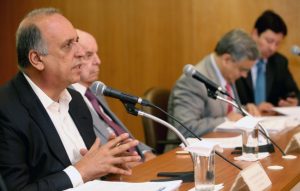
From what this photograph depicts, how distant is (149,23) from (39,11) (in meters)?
2.89

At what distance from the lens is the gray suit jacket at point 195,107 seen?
3.39m

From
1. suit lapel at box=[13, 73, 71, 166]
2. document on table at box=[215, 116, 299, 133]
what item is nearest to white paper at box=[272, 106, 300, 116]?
document on table at box=[215, 116, 299, 133]

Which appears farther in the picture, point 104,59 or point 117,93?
point 104,59

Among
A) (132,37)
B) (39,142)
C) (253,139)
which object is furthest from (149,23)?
(39,142)

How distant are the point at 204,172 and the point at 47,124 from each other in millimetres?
675

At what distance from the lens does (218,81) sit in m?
3.67

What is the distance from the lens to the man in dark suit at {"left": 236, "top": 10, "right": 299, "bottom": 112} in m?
4.60

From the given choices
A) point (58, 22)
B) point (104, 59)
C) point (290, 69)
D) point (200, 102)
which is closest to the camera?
point (58, 22)

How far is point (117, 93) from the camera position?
192cm

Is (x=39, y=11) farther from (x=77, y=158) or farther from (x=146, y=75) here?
(x=146, y=75)

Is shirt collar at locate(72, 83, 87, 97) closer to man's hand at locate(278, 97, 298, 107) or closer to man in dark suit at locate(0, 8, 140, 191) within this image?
man in dark suit at locate(0, 8, 140, 191)

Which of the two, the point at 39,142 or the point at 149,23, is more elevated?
the point at 149,23

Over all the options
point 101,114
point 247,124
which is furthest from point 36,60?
point 247,124

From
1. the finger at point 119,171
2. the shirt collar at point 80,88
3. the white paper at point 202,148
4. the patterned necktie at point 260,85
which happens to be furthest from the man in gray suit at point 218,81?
the white paper at point 202,148
